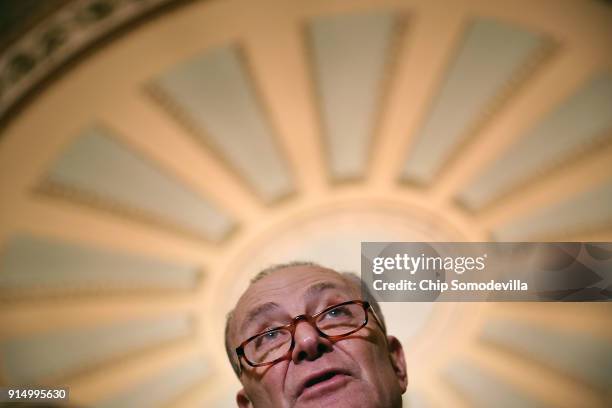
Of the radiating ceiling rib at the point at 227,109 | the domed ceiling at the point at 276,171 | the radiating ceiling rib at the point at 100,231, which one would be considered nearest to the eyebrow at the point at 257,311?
the domed ceiling at the point at 276,171

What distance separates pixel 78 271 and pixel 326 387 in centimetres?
165

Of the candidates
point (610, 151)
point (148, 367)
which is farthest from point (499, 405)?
point (148, 367)

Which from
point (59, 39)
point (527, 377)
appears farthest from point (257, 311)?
point (527, 377)

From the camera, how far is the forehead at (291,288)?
90cm

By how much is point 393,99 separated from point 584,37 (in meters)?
0.64

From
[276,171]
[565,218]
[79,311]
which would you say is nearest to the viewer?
[565,218]

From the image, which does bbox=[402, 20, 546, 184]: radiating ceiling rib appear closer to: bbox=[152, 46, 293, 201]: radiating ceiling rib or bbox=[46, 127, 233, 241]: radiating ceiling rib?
bbox=[152, 46, 293, 201]: radiating ceiling rib

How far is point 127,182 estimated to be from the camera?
1.94 metres

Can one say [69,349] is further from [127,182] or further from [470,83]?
[470,83]

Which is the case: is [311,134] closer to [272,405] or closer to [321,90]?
[321,90]

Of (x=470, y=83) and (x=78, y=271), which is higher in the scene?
(x=470, y=83)

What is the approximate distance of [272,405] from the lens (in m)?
0.81

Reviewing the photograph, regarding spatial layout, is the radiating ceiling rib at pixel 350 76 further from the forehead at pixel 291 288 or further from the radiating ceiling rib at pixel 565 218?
the forehead at pixel 291 288

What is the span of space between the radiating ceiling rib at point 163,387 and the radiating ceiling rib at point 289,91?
85cm
